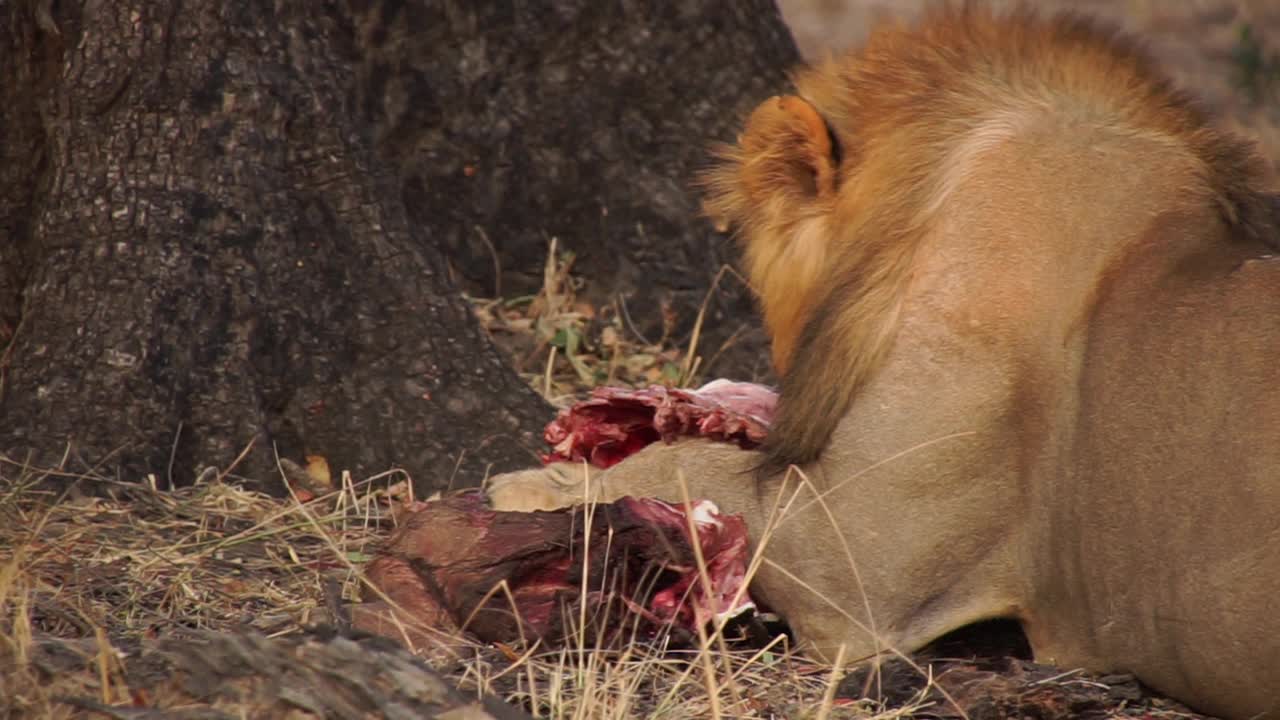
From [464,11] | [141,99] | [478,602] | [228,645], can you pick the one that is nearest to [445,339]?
[141,99]

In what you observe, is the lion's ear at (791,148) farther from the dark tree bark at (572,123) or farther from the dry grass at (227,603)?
the dark tree bark at (572,123)

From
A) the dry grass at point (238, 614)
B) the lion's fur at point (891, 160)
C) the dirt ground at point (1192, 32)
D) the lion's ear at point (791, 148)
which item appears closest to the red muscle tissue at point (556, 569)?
the dry grass at point (238, 614)

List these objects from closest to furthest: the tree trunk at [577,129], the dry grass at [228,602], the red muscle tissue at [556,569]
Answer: the dry grass at [228,602] < the red muscle tissue at [556,569] < the tree trunk at [577,129]

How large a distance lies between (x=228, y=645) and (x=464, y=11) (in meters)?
3.13

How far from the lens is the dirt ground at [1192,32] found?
9.15 m

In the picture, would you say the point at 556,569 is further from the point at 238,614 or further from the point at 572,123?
the point at 572,123

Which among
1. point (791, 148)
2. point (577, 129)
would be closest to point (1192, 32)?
point (577, 129)

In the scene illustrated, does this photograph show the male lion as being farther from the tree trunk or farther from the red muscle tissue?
the tree trunk

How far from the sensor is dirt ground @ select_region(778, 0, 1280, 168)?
30.0 feet

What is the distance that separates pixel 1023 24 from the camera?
10.4 ft

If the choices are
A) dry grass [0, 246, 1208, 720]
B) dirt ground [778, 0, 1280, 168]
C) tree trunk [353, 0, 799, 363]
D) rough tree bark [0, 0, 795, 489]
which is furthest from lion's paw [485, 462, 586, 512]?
dirt ground [778, 0, 1280, 168]

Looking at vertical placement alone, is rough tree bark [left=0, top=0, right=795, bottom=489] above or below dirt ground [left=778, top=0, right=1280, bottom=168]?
above

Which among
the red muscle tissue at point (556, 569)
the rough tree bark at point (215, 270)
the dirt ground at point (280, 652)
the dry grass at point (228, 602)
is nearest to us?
the dirt ground at point (280, 652)

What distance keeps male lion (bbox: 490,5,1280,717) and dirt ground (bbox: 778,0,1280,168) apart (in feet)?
21.0
